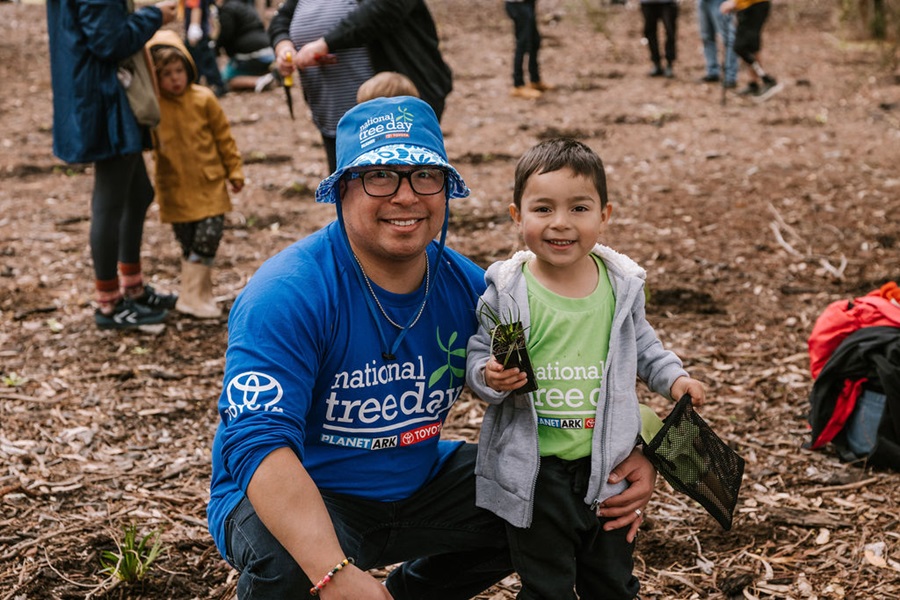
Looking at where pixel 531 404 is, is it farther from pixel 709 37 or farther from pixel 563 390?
pixel 709 37

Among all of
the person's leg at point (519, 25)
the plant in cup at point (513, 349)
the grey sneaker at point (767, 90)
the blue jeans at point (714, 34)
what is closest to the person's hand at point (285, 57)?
the plant in cup at point (513, 349)

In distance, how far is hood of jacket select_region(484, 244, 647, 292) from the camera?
241 cm

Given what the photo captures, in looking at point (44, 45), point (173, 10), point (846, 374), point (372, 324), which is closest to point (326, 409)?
point (372, 324)

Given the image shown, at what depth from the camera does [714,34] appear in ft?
36.3

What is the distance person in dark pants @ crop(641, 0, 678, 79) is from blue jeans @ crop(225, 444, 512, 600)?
9.74m

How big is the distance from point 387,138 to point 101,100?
116 inches

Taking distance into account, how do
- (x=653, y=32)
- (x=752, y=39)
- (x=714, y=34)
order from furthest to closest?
(x=653, y=32), (x=714, y=34), (x=752, y=39)

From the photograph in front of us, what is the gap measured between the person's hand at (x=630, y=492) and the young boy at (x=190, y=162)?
11.0 ft

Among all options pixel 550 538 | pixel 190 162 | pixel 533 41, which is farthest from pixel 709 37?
pixel 550 538

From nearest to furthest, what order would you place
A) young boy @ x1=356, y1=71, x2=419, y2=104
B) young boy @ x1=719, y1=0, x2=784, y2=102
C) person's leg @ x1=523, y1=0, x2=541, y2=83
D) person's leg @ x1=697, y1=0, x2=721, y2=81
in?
young boy @ x1=356, y1=71, x2=419, y2=104 → young boy @ x1=719, y1=0, x2=784, y2=102 → person's leg @ x1=523, y1=0, x2=541, y2=83 → person's leg @ x1=697, y1=0, x2=721, y2=81

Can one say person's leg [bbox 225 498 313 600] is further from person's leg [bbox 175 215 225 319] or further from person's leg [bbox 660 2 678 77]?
person's leg [bbox 660 2 678 77]

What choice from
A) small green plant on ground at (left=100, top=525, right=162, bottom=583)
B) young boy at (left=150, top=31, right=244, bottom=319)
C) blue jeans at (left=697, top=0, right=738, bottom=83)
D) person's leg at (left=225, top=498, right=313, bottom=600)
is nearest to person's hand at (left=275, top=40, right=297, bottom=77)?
young boy at (left=150, top=31, right=244, bottom=319)

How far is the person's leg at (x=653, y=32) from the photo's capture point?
449 inches

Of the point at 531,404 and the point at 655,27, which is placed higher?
the point at 531,404
